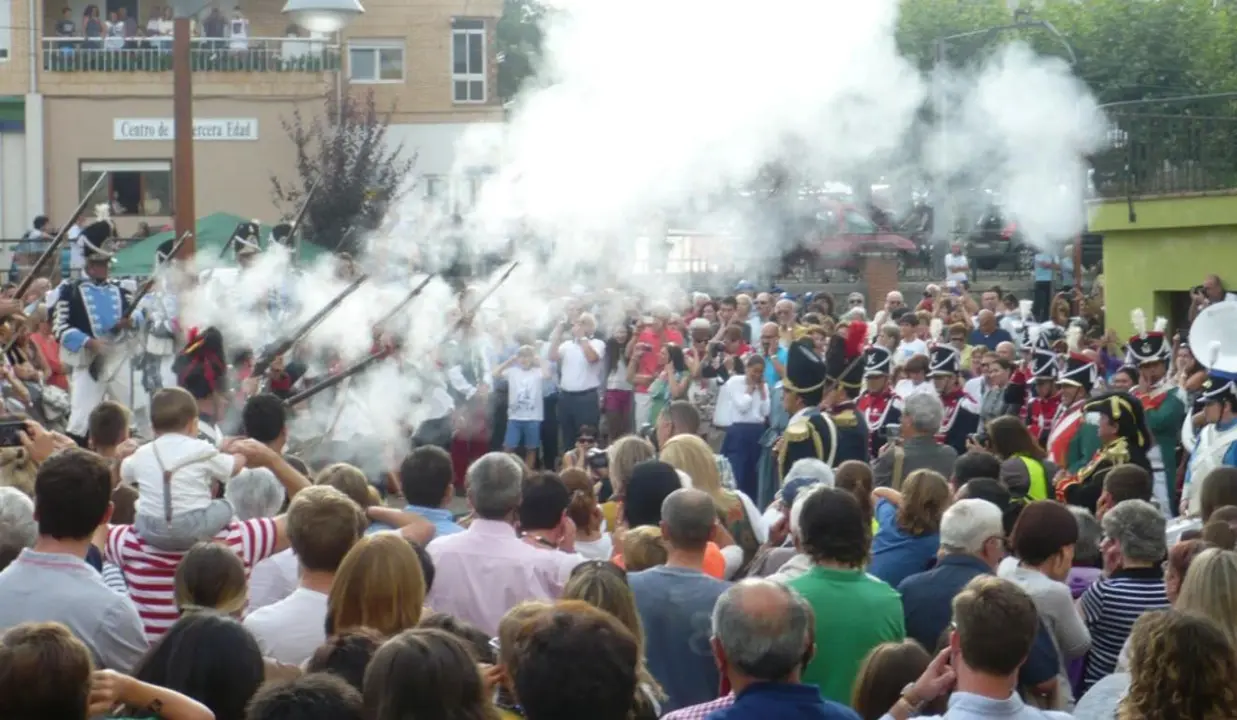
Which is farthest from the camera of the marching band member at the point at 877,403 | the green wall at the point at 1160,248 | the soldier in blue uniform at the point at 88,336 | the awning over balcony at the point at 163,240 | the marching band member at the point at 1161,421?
the awning over balcony at the point at 163,240

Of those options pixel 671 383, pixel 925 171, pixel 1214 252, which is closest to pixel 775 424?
pixel 671 383

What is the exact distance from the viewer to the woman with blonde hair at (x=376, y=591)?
504 cm

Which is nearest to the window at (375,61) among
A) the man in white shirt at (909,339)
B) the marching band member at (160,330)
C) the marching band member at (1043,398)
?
the man in white shirt at (909,339)

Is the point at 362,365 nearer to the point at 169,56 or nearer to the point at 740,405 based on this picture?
the point at 740,405

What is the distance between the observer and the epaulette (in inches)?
479

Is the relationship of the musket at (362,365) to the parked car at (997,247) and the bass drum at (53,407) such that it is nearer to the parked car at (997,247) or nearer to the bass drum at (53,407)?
the bass drum at (53,407)

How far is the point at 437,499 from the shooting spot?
6.95m

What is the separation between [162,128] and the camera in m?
37.3

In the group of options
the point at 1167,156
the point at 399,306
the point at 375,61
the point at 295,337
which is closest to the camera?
the point at 295,337

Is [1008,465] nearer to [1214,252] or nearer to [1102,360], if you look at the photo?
[1102,360]

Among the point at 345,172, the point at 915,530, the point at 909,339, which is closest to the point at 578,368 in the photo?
the point at 909,339

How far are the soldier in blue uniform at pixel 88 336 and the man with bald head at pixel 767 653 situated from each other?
10071 mm

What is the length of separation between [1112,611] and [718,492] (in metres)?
2.12

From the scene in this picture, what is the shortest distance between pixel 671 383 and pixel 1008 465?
7.55 metres
